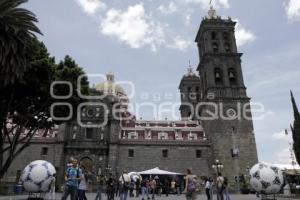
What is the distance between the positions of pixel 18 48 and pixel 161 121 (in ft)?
121

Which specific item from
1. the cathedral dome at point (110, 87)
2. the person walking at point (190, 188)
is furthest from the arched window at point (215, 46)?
the person walking at point (190, 188)

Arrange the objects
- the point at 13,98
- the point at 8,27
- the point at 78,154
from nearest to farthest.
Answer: the point at 8,27, the point at 13,98, the point at 78,154

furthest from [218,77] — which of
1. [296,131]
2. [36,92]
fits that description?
[36,92]

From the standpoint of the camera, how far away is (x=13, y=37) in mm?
14227

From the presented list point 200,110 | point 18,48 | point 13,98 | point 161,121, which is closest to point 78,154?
point 161,121

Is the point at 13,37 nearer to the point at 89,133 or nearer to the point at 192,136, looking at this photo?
the point at 89,133

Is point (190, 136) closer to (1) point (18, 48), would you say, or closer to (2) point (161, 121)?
(2) point (161, 121)

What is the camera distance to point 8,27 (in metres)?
13.8

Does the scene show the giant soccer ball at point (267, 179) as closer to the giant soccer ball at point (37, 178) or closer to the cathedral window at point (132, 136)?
the giant soccer ball at point (37, 178)

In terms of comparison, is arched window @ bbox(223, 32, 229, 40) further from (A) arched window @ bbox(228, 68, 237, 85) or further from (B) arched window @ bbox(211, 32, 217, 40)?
(A) arched window @ bbox(228, 68, 237, 85)

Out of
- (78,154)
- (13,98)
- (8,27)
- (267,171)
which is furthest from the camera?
(78,154)

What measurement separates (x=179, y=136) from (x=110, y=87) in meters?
15.6

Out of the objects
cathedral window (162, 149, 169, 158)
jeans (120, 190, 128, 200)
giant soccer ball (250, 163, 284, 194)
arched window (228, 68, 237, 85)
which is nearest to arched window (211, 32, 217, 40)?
arched window (228, 68, 237, 85)

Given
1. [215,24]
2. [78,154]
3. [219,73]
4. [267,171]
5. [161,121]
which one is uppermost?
[215,24]
